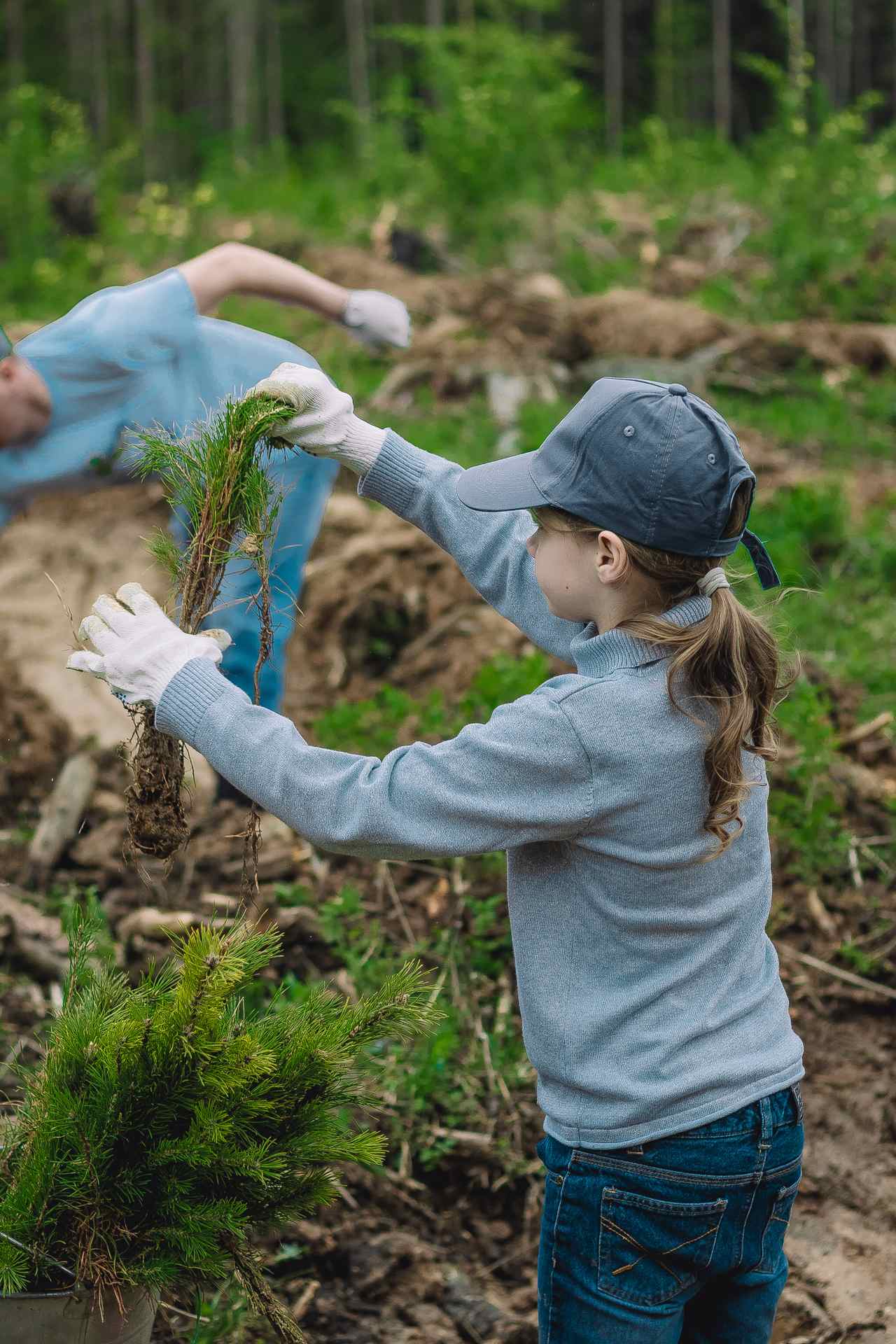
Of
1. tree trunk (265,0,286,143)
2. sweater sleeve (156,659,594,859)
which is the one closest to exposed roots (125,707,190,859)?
sweater sleeve (156,659,594,859)

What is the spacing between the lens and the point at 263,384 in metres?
1.87

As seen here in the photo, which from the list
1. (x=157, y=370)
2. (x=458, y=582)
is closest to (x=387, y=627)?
(x=458, y=582)

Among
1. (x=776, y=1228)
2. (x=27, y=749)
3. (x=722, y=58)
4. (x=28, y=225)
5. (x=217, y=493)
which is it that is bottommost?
(x=722, y=58)

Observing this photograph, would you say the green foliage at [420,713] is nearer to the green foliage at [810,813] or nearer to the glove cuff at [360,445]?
the green foliage at [810,813]

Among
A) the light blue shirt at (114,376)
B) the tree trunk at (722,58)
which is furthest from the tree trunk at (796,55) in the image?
the tree trunk at (722,58)

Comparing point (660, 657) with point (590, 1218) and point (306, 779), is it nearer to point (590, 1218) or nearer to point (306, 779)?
point (306, 779)

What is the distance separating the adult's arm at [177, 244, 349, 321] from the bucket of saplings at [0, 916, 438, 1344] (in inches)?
74.0

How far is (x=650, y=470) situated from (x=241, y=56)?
76.0ft

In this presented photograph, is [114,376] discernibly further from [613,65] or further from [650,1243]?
[613,65]

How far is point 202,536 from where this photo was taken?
184 cm

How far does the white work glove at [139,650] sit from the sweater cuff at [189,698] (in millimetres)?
12

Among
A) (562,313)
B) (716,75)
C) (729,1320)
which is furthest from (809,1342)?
(716,75)

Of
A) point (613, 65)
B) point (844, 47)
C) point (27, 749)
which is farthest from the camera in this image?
point (844, 47)

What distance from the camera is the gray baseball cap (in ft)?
5.26
